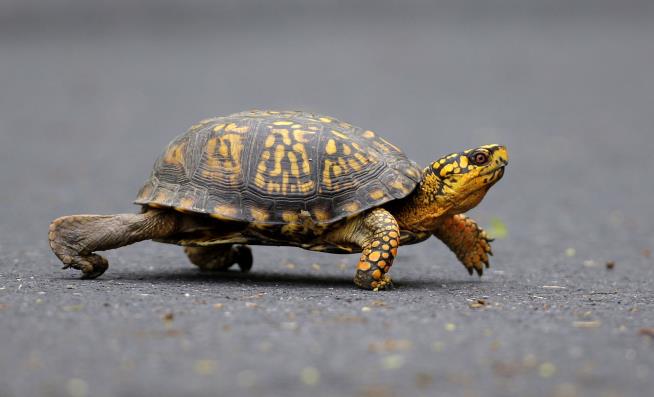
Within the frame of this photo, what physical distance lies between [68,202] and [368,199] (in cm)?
639

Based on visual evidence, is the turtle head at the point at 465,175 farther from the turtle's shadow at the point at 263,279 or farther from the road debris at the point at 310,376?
the road debris at the point at 310,376

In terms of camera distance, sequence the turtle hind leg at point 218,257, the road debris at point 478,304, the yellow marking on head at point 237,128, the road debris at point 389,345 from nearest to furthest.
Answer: the road debris at point 389,345, the road debris at point 478,304, the yellow marking on head at point 237,128, the turtle hind leg at point 218,257

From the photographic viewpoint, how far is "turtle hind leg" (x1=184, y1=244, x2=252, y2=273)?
7.93 m

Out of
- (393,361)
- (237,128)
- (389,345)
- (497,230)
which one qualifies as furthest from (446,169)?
(497,230)

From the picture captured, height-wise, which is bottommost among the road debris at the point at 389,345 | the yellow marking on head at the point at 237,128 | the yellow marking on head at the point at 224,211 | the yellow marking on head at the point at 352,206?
the road debris at the point at 389,345

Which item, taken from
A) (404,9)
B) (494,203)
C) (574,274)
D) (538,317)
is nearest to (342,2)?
(404,9)

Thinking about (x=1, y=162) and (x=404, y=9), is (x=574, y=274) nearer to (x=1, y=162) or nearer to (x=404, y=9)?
(x=1, y=162)

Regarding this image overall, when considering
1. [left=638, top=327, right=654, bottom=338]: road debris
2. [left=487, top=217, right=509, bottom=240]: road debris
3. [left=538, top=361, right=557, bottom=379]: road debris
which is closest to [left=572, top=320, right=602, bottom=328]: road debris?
[left=638, top=327, right=654, bottom=338]: road debris

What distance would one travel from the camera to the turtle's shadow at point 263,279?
7.10 m

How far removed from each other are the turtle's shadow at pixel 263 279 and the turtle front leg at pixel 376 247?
328mm

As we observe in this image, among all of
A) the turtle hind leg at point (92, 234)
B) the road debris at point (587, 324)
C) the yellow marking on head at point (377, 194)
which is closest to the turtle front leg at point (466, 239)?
the yellow marking on head at point (377, 194)

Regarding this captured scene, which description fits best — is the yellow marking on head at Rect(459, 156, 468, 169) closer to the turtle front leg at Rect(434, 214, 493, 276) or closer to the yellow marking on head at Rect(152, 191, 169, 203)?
the turtle front leg at Rect(434, 214, 493, 276)

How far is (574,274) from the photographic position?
26.9ft

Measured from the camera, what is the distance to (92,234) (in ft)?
22.2
